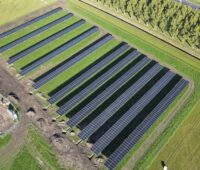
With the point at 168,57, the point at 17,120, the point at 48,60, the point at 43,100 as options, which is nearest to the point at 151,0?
the point at 168,57

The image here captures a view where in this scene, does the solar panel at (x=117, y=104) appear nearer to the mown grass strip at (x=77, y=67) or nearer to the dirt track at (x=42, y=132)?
the dirt track at (x=42, y=132)

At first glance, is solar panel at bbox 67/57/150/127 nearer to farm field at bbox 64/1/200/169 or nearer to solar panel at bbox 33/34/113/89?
farm field at bbox 64/1/200/169

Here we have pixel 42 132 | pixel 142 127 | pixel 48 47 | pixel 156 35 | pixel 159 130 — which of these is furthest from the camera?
pixel 156 35

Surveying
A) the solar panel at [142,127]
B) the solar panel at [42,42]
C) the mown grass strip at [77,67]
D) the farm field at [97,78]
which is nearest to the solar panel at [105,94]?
the farm field at [97,78]

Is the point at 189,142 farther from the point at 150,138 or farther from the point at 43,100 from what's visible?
the point at 43,100

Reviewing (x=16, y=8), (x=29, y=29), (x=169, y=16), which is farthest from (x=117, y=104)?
(x=16, y=8)

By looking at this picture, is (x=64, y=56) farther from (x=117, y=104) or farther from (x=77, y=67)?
(x=117, y=104)

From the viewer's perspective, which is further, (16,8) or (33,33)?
(16,8)
